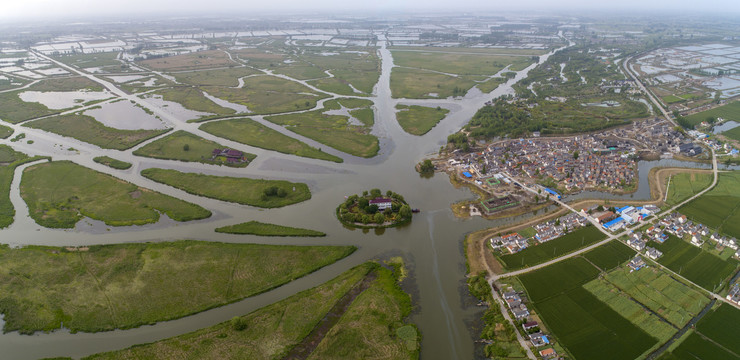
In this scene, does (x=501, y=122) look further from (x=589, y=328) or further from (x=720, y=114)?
(x=589, y=328)

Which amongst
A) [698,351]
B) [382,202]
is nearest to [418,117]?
[382,202]

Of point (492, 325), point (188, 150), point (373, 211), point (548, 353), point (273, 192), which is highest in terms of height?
point (188, 150)

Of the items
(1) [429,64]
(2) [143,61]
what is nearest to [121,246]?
(1) [429,64]

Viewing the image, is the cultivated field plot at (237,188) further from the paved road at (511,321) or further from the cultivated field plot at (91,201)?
the paved road at (511,321)

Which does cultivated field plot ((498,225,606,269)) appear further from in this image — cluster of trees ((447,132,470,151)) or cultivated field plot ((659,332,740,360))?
cluster of trees ((447,132,470,151))

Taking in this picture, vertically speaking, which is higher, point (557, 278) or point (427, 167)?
point (427, 167)

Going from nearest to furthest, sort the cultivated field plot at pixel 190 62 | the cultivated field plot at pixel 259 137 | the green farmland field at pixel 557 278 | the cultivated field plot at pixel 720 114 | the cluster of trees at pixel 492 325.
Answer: the cluster of trees at pixel 492 325
the green farmland field at pixel 557 278
the cultivated field plot at pixel 259 137
the cultivated field plot at pixel 720 114
the cultivated field plot at pixel 190 62

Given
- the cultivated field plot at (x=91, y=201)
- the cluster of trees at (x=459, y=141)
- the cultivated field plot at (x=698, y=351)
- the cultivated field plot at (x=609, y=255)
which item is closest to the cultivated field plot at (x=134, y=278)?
the cultivated field plot at (x=91, y=201)
